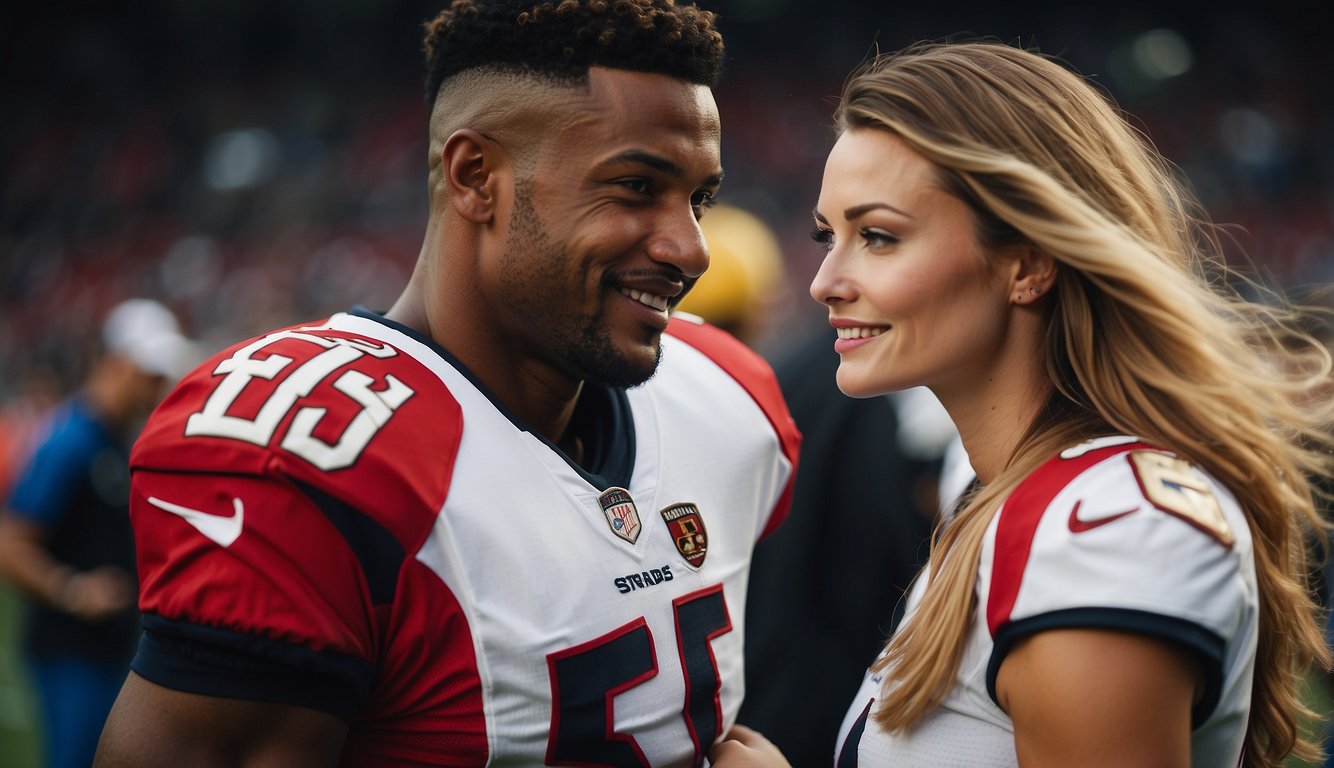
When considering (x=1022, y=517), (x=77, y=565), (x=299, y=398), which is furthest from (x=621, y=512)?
(x=77, y=565)

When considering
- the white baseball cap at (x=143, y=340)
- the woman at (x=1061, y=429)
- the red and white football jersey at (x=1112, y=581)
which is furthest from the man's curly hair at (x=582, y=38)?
the white baseball cap at (x=143, y=340)

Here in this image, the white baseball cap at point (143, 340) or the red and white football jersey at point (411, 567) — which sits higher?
the red and white football jersey at point (411, 567)

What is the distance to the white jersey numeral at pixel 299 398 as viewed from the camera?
1.73 m

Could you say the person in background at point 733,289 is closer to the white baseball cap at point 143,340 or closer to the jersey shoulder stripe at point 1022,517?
the jersey shoulder stripe at point 1022,517

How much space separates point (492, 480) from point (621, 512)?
0.26 m

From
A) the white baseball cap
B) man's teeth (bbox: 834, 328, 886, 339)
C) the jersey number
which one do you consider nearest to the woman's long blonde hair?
man's teeth (bbox: 834, 328, 886, 339)

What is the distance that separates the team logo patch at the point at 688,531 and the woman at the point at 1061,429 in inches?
14.4

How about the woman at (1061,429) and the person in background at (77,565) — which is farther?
the person in background at (77,565)

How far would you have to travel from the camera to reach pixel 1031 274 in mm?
1857

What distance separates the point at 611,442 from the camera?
223 cm

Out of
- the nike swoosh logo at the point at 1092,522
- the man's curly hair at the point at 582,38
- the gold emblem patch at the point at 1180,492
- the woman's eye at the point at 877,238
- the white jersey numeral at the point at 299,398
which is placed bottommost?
the white jersey numeral at the point at 299,398

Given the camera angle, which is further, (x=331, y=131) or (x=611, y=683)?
(x=331, y=131)

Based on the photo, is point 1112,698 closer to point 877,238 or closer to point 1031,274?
point 1031,274

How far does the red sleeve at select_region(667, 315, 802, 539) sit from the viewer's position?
100 inches
